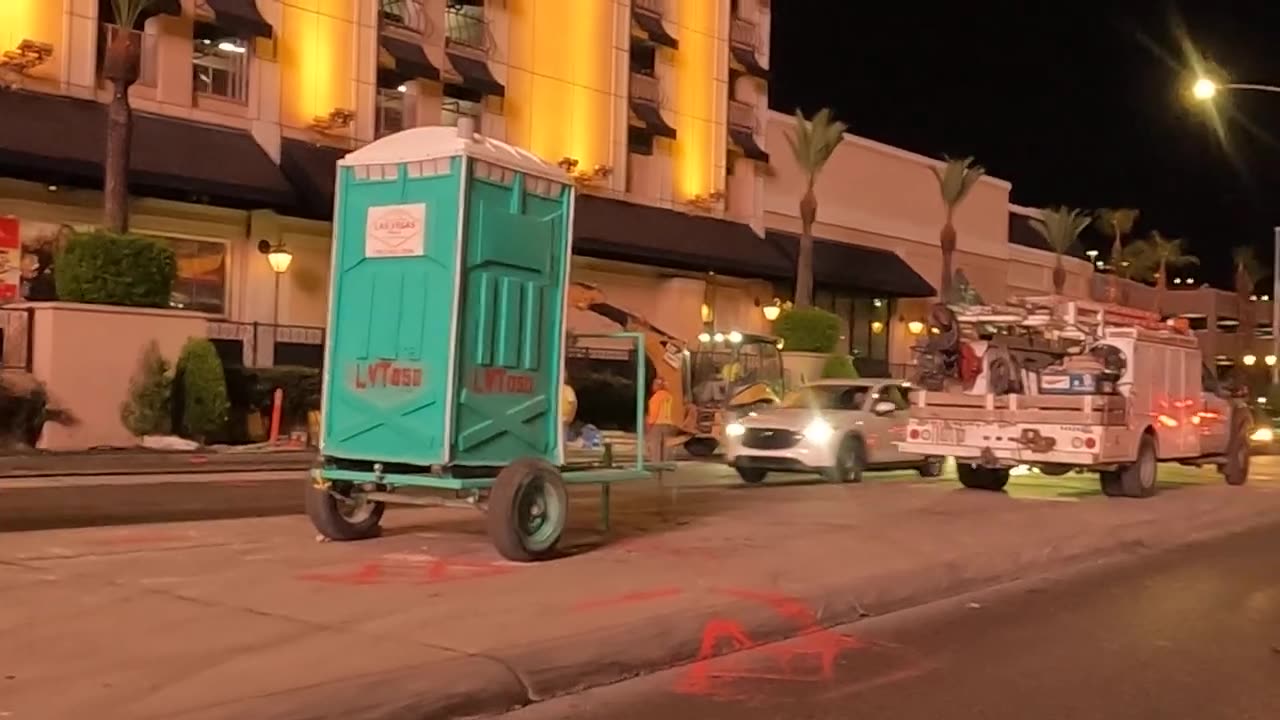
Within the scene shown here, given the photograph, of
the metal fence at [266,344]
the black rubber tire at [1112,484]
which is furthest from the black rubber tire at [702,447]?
the black rubber tire at [1112,484]

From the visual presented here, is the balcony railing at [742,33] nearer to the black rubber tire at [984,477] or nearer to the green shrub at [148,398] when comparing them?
the green shrub at [148,398]

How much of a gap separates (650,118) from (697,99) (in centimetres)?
278

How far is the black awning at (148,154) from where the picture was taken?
24969mm

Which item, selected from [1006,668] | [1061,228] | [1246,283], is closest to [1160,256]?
[1246,283]

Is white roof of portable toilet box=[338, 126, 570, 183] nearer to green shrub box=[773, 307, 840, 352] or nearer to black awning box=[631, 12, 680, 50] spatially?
green shrub box=[773, 307, 840, 352]

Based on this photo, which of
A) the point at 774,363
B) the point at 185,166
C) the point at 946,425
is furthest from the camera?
the point at 774,363

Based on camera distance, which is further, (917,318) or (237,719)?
(917,318)

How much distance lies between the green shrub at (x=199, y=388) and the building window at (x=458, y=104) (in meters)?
11.4

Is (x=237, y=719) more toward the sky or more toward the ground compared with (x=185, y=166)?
more toward the ground

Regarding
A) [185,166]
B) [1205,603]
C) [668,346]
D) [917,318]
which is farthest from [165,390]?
[917,318]

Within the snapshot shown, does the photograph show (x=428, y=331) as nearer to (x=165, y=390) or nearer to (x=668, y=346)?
(x=668, y=346)

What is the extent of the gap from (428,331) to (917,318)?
42.5 metres

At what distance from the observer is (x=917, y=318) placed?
51.6 m

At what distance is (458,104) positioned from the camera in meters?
35.5
